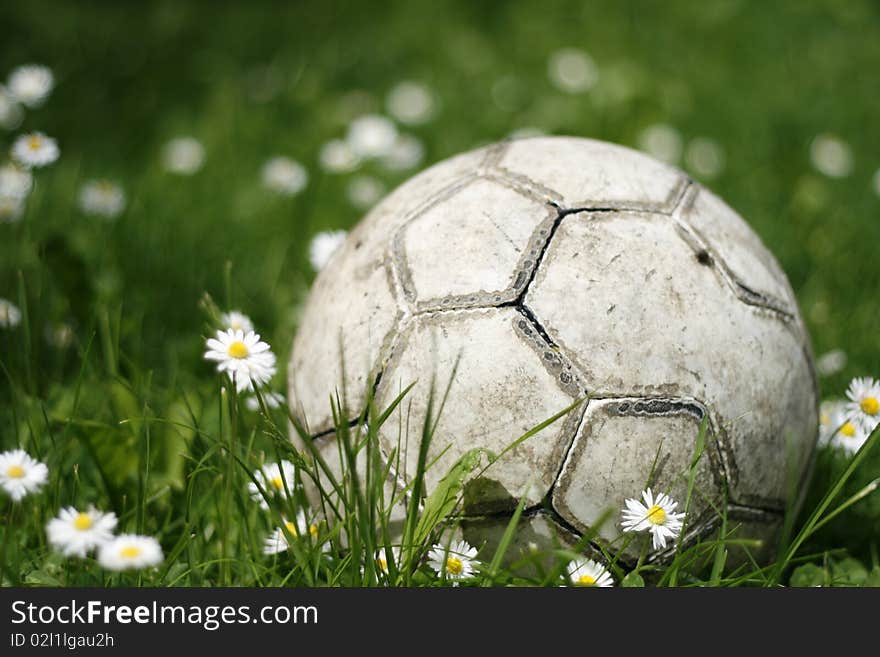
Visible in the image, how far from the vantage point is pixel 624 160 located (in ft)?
8.78

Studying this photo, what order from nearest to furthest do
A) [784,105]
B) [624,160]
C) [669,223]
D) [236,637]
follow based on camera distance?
[236,637]
[669,223]
[624,160]
[784,105]

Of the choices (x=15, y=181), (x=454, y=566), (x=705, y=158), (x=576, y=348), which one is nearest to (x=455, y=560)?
(x=454, y=566)

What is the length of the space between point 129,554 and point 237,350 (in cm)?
54

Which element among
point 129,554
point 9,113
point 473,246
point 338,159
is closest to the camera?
point 129,554

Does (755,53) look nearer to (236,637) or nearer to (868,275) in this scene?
(868,275)

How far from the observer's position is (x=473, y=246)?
94.0 inches

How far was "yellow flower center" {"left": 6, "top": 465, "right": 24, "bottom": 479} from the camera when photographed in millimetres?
2232

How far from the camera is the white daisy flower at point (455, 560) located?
2215 mm

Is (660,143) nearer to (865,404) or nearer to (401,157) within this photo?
(401,157)

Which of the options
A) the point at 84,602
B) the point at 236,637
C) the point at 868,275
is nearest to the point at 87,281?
the point at 84,602

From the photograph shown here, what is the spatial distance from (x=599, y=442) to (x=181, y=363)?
1869 millimetres

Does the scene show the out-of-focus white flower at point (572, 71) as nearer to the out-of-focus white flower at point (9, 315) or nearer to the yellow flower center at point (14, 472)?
the out-of-focus white flower at point (9, 315)

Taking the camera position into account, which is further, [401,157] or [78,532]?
[401,157]

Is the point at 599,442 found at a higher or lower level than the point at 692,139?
lower
